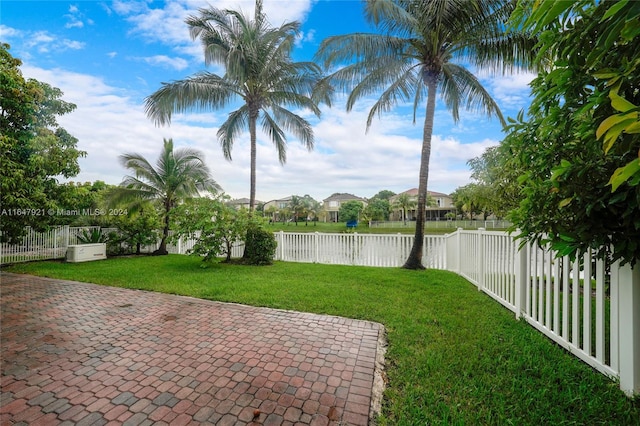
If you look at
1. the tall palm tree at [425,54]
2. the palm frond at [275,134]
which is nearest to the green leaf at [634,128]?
the tall palm tree at [425,54]

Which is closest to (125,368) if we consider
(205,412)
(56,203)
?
(205,412)

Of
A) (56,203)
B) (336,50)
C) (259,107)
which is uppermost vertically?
(336,50)

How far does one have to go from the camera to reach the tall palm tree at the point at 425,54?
260 inches

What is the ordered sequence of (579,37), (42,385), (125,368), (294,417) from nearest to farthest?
(579,37), (294,417), (42,385), (125,368)

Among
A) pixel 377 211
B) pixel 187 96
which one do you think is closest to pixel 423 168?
pixel 187 96

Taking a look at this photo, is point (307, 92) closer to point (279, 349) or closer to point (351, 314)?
point (351, 314)

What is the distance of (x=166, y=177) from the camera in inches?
472

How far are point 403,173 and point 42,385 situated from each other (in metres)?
27.6

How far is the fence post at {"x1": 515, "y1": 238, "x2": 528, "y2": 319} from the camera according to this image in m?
3.74

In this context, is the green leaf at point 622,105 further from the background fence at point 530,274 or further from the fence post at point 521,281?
the fence post at point 521,281

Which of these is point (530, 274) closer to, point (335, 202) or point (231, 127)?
point (231, 127)

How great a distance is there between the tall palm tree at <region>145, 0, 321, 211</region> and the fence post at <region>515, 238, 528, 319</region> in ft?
25.8

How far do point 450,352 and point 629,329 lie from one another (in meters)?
1.44

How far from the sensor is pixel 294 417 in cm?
201
